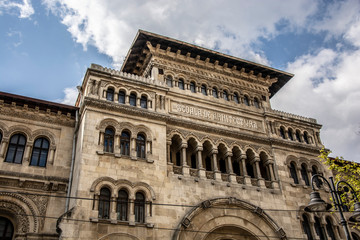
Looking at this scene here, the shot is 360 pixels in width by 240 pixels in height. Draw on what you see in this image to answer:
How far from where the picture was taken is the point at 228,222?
20.3m

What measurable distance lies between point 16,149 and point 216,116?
41.5 feet

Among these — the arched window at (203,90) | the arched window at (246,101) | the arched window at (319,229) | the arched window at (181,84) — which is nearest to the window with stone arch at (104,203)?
the arched window at (181,84)

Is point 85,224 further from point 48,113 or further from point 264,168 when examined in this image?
point 264,168

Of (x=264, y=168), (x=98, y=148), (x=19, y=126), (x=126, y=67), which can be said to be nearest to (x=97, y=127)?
(x=98, y=148)

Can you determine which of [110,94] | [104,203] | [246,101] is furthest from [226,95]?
[104,203]

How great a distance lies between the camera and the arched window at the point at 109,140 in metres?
19.8

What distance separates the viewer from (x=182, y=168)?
2106 centimetres

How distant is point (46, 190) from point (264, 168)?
14460 millimetres

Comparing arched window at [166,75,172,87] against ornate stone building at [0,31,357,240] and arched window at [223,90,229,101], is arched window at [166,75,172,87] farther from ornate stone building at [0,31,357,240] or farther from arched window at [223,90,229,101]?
arched window at [223,90,229,101]

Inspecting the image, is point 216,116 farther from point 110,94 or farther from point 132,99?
point 110,94

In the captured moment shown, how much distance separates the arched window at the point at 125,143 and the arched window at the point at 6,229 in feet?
22.1

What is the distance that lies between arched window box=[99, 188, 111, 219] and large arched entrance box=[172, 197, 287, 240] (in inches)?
150

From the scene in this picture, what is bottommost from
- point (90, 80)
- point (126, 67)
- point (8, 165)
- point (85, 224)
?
point (85, 224)

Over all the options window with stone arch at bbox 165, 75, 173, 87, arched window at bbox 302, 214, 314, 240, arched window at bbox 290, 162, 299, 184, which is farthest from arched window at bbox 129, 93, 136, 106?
arched window at bbox 302, 214, 314, 240
